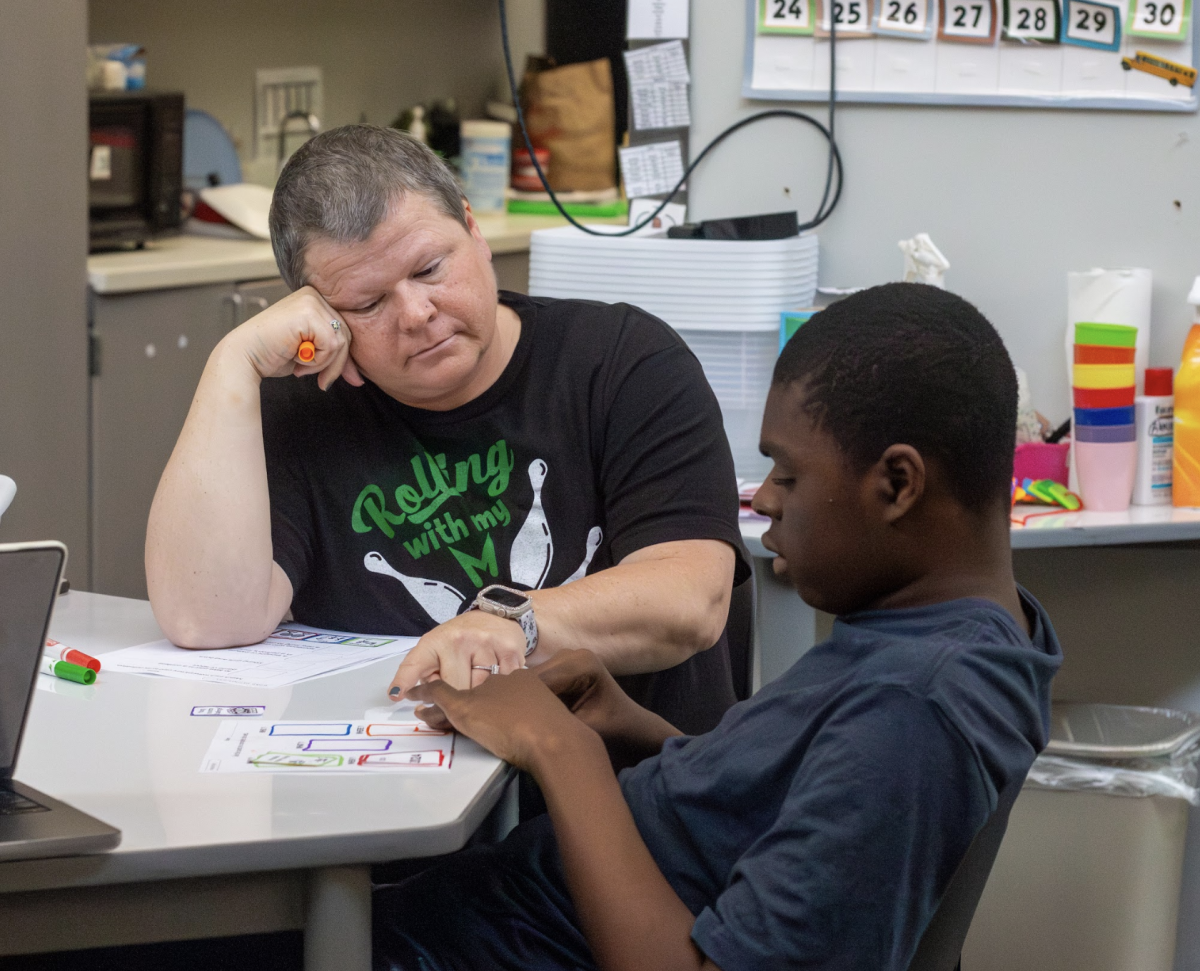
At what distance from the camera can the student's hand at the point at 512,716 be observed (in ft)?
3.29

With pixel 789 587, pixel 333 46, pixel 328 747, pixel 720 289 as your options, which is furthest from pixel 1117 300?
pixel 333 46

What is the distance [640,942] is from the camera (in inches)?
34.6

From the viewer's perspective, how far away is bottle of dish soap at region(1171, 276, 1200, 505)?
6.70ft

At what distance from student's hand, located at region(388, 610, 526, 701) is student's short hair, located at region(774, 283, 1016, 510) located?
37cm

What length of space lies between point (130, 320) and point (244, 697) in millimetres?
1859

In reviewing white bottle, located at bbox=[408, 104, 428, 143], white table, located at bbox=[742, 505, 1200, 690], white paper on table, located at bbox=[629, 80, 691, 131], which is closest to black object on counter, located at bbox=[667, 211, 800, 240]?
white paper on table, located at bbox=[629, 80, 691, 131]

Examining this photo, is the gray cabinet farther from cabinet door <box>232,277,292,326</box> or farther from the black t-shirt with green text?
the black t-shirt with green text

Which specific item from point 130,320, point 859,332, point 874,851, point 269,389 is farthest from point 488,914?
point 130,320

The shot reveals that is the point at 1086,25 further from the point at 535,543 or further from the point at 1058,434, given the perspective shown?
the point at 535,543

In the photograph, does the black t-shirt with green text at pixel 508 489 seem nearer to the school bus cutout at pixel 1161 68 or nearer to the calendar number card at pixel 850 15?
the calendar number card at pixel 850 15

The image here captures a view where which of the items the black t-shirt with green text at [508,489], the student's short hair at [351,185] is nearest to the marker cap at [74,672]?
the black t-shirt with green text at [508,489]

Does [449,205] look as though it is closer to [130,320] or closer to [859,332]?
[859,332]

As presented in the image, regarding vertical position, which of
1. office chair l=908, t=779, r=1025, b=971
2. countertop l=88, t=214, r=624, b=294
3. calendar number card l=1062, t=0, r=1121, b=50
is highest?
calendar number card l=1062, t=0, r=1121, b=50

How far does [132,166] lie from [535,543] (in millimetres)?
2016
